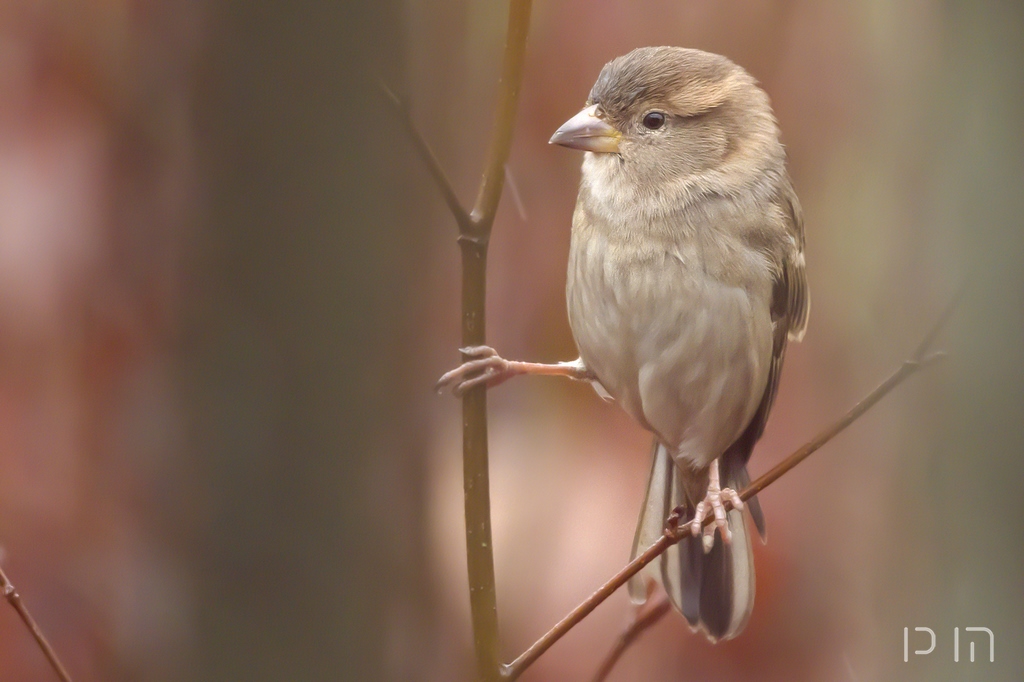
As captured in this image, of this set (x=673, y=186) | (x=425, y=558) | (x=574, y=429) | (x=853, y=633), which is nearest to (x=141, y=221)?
(x=425, y=558)

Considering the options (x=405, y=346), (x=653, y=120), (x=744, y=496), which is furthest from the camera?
(x=653, y=120)

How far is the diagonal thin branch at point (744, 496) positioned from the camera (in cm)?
56

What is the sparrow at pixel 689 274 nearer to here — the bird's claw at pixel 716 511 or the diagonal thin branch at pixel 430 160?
the bird's claw at pixel 716 511

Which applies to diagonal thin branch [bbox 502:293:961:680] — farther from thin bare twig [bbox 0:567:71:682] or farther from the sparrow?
thin bare twig [bbox 0:567:71:682]

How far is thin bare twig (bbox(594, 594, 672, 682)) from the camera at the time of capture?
0.65 metres

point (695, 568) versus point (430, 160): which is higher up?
point (430, 160)

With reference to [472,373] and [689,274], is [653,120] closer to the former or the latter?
[689,274]

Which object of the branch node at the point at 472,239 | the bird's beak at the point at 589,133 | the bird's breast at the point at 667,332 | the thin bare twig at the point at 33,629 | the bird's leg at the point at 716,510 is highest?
the bird's beak at the point at 589,133

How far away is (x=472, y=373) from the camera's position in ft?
1.87

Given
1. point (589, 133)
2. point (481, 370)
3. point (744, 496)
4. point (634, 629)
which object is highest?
point (589, 133)

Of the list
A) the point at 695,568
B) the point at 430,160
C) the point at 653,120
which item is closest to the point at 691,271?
the point at 653,120

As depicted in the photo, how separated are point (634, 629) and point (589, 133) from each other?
0.36 metres

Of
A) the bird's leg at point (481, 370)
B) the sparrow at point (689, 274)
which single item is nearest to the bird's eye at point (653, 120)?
the sparrow at point (689, 274)

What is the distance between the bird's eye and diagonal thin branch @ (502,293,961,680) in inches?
10.4
